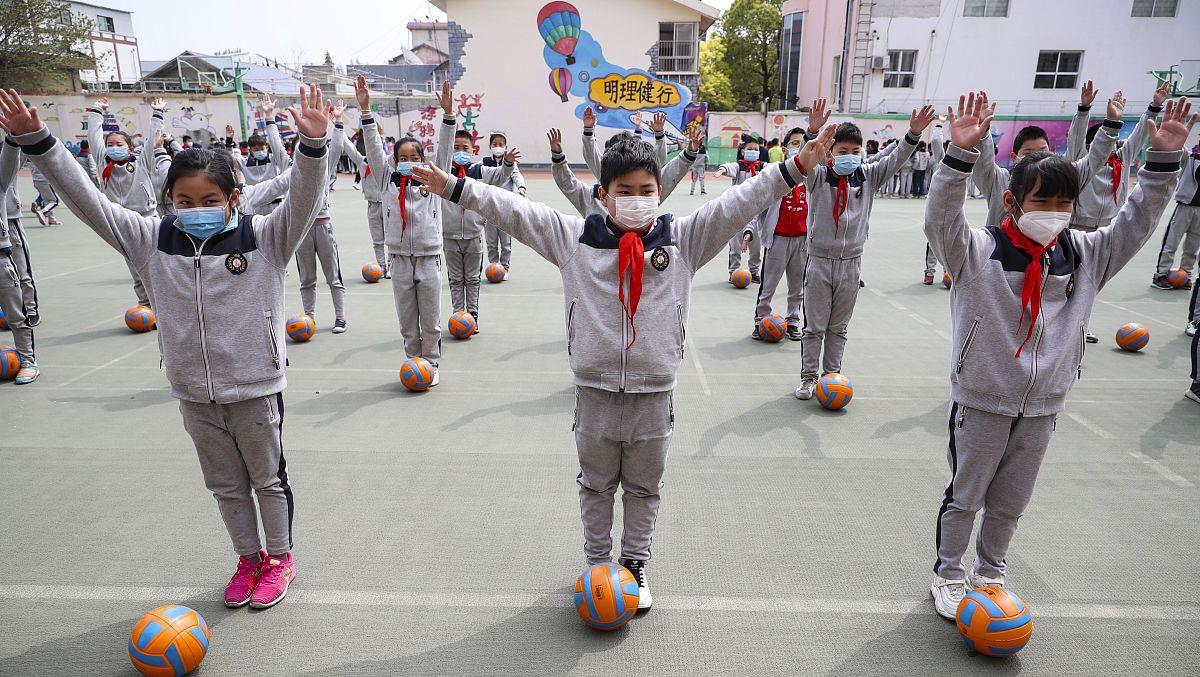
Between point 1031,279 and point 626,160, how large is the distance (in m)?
1.78

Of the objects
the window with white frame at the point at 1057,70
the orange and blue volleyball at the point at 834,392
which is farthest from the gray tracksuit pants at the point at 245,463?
the window with white frame at the point at 1057,70

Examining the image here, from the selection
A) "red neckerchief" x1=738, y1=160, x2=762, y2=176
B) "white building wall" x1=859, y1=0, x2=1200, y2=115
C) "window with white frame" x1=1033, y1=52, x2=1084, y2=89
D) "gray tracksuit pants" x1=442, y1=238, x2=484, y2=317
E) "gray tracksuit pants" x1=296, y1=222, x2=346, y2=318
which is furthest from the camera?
"window with white frame" x1=1033, y1=52, x2=1084, y2=89

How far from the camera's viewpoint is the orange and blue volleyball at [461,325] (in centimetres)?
809

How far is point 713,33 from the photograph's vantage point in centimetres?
5012

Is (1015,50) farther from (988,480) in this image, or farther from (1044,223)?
(988,480)

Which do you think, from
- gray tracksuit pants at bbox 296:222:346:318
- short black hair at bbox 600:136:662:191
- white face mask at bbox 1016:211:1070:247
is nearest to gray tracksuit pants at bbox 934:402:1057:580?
white face mask at bbox 1016:211:1070:247

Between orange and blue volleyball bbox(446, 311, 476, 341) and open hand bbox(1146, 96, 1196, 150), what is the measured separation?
6494mm

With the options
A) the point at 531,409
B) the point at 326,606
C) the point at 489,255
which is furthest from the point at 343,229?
the point at 326,606

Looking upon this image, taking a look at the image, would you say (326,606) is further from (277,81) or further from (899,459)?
(277,81)

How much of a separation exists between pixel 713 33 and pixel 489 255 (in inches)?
1745

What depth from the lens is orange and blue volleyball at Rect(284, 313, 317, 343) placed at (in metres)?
8.02

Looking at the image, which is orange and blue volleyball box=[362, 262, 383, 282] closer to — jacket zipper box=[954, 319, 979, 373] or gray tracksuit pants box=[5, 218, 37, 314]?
gray tracksuit pants box=[5, 218, 37, 314]

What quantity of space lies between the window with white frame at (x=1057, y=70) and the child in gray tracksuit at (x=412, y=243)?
115 feet

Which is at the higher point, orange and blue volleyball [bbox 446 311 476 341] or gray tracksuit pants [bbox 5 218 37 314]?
gray tracksuit pants [bbox 5 218 37 314]
